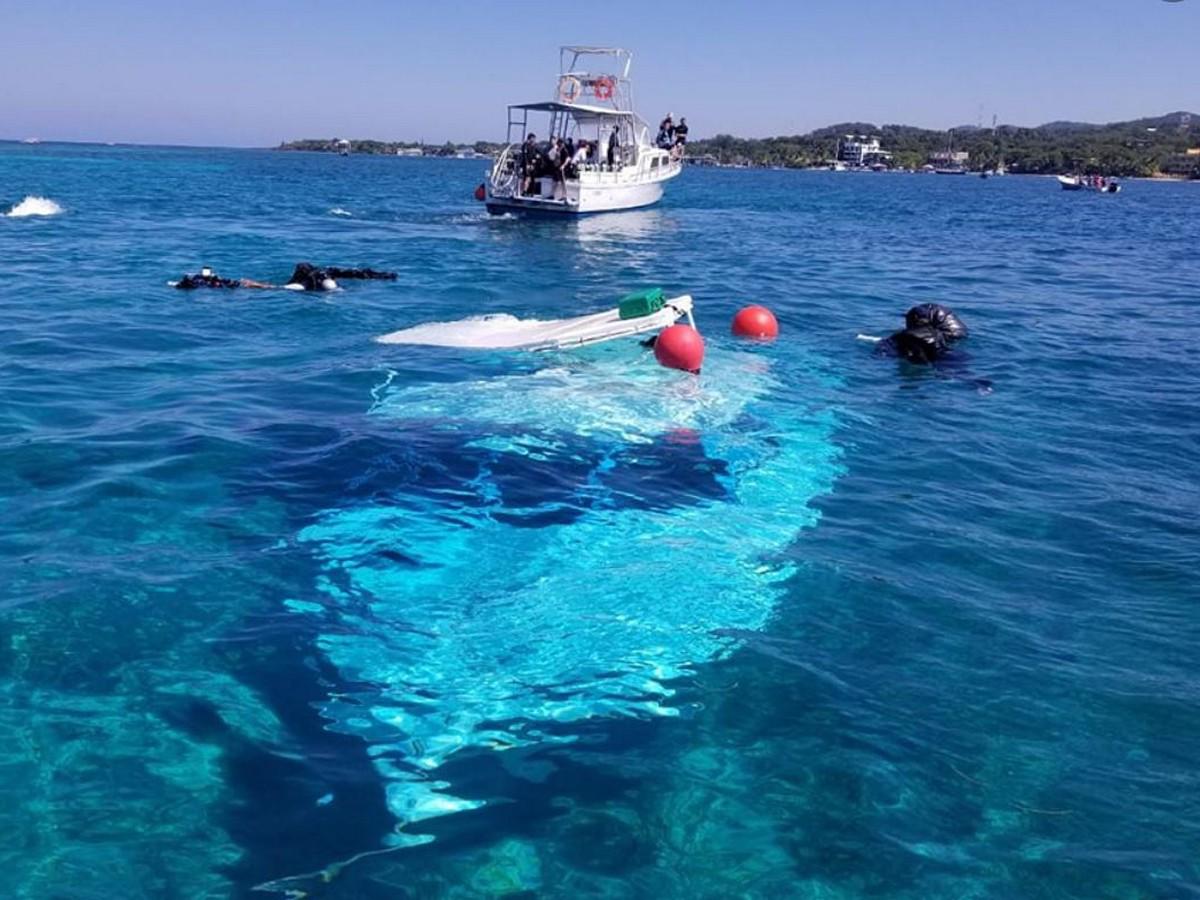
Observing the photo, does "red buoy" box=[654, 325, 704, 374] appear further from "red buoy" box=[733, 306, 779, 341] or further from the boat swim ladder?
the boat swim ladder

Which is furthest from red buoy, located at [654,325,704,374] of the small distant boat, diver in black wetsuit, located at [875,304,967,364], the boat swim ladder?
the small distant boat

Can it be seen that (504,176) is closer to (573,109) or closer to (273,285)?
(573,109)

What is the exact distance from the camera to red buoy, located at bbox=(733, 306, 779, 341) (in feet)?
62.7

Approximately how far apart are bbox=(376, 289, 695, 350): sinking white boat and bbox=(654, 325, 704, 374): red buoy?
1390 mm

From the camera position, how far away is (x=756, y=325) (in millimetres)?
19109

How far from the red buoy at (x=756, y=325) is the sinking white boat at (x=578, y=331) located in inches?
70.0

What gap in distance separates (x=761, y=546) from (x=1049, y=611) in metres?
2.58

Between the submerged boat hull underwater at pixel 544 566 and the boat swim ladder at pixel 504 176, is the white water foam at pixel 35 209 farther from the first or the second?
the submerged boat hull underwater at pixel 544 566

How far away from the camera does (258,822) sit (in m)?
5.43

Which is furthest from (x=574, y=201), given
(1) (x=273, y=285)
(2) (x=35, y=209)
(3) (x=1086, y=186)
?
(3) (x=1086, y=186)

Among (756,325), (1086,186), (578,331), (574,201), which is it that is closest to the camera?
(578,331)

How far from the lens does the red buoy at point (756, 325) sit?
62.7 ft

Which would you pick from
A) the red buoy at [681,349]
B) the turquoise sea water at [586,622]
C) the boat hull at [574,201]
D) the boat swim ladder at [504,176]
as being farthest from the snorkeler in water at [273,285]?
the boat swim ladder at [504,176]

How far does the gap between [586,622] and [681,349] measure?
802cm
